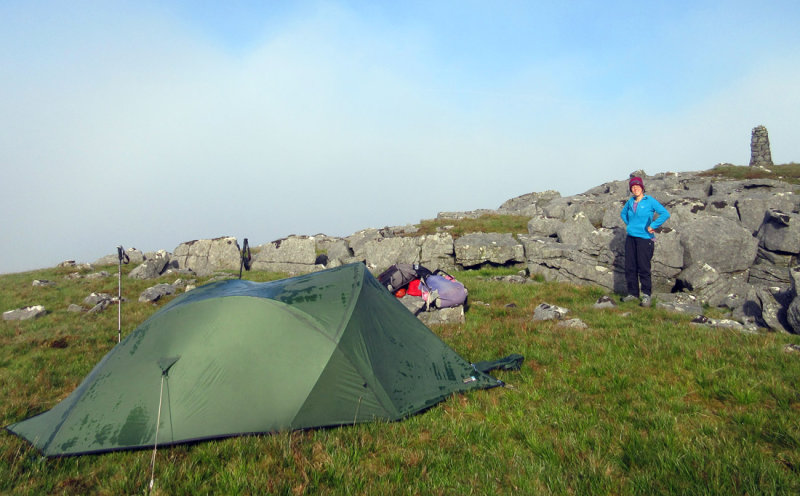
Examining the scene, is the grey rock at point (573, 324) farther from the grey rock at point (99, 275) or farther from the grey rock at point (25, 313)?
the grey rock at point (99, 275)

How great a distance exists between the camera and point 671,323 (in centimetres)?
945

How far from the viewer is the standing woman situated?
1223cm

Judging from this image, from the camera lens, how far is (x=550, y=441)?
4.64 meters

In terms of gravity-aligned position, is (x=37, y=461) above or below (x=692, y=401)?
above

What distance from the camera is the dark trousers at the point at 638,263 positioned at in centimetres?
1235

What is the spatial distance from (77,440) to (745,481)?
6.69 meters

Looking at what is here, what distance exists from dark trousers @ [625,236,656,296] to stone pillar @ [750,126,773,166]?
184 ft

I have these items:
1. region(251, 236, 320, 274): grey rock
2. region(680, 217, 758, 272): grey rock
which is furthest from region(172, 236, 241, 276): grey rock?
region(680, 217, 758, 272): grey rock

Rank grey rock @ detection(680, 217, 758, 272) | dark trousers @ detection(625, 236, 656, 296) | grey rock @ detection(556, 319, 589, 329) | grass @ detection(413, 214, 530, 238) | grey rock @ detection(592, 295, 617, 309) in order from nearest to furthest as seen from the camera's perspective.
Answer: grey rock @ detection(556, 319, 589, 329), grey rock @ detection(592, 295, 617, 309), dark trousers @ detection(625, 236, 656, 296), grey rock @ detection(680, 217, 758, 272), grass @ detection(413, 214, 530, 238)

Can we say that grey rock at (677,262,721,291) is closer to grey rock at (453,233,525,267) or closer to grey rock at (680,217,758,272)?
grey rock at (680,217,758,272)

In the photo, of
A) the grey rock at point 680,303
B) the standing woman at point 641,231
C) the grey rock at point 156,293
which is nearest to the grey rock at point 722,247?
the grey rock at point 680,303

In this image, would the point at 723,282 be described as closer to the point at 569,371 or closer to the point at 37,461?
the point at 569,371

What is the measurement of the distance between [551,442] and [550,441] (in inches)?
0.8

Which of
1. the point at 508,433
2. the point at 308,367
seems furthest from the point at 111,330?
the point at 508,433
